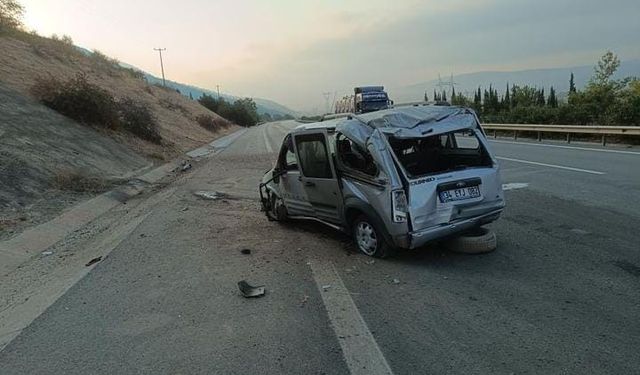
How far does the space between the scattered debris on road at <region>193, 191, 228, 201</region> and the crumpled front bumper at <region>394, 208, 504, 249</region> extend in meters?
6.79

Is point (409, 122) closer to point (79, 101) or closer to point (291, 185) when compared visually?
point (291, 185)

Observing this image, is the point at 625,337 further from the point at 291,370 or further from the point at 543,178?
the point at 543,178

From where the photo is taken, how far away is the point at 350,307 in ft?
15.3

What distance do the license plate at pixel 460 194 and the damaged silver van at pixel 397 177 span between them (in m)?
0.01

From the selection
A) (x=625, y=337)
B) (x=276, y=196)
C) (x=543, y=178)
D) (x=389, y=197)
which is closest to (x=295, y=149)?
(x=276, y=196)

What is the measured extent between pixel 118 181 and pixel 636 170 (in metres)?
13.2

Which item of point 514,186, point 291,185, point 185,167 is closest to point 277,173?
point 291,185

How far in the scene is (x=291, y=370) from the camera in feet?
11.7

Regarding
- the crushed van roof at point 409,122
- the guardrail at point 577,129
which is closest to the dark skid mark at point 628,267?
the crushed van roof at point 409,122

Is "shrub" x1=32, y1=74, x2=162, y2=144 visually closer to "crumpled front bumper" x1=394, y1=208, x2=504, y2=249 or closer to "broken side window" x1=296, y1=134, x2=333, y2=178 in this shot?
"broken side window" x1=296, y1=134, x2=333, y2=178

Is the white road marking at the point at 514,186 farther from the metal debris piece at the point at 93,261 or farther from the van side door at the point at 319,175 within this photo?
the metal debris piece at the point at 93,261

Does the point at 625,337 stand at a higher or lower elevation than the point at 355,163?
lower

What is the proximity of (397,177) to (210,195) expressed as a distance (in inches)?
292

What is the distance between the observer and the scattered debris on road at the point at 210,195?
1169 cm
